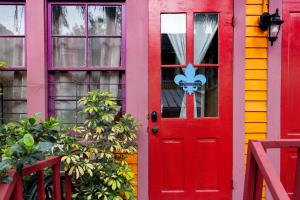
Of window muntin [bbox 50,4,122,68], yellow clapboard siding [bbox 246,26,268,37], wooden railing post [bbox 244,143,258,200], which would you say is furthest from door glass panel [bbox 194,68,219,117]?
wooden railing post [bbox 244,143,258,200]

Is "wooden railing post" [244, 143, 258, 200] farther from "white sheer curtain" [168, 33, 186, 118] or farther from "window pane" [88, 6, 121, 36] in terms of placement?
"window pane" [88, 6, 121, 36]

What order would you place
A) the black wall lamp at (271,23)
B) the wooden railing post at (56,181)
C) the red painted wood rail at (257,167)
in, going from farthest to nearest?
the black wall lamp at (271,23)
the wooden railing post at (56,181)
the red painted wood rail at (257,167)

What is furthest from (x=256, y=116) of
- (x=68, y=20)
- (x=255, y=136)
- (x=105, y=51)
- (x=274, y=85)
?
(x=68, y=20)

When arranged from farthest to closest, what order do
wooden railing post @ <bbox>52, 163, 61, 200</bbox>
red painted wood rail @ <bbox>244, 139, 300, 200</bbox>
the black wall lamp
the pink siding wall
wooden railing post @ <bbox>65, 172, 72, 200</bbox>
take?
the pink siding wall
the black wall lamp
wooden railing post @ <bbox>65, 172, 72, 200</bbox>
wooden railing post @ <bbox>52, 163, 61, 200</bbox>
red painted wood rail @ <bbox>244, 139, 300, 200</bbox>

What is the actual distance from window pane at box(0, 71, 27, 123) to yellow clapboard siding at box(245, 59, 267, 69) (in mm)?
2593

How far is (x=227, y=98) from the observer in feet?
11.8

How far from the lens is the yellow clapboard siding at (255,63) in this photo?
11.7ft

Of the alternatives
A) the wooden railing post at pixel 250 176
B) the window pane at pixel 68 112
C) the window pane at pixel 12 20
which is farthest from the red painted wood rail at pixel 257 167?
the window pane at pixel 12 20

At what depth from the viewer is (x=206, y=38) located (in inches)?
143

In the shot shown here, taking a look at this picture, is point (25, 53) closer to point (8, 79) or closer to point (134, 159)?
point (8, 79)

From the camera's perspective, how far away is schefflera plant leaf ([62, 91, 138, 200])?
9.74ft

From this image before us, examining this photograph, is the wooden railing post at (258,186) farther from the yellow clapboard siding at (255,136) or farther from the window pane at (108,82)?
the window pane at (108,82)

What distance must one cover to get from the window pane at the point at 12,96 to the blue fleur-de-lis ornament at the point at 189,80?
1.79 m


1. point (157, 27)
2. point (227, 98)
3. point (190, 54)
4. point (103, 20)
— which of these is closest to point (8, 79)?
point (103, 20)
